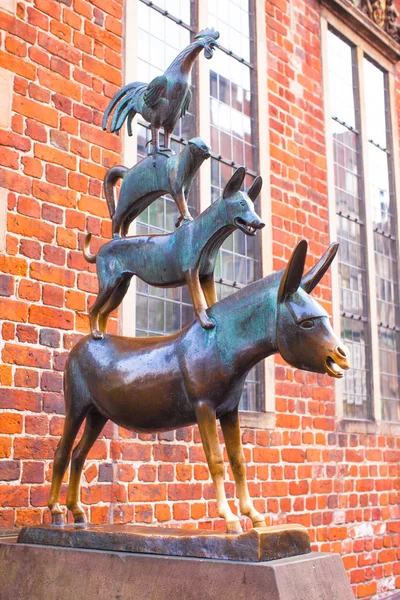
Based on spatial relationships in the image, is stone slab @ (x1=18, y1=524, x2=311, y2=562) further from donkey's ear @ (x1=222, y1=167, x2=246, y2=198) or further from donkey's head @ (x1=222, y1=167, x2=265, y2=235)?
donkey's ear @ (x1=222, y1=167, x2=246, y2=198)

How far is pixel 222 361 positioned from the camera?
253cm

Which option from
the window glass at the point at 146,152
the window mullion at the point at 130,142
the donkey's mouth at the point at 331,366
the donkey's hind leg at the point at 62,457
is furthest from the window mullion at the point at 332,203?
the donkey's mouth at the point at 331,366

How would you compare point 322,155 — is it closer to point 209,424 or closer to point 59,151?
point 59,151

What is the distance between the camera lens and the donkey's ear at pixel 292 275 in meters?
2.37

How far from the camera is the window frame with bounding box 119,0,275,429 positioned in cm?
540

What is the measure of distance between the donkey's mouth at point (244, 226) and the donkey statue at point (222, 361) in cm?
17

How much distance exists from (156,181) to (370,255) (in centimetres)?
542

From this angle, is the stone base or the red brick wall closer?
the stone base

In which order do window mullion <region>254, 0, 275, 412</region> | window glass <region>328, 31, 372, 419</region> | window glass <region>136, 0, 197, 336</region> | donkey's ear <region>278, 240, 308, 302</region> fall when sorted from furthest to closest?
window glass <region>328, 31, 372, 419</region> < window mullion <region>254, 0, 275, 412</region> < window glass <region>136, 0, 197, 336</region> < donkey's ear <region>278, 240, 308, 302</region>

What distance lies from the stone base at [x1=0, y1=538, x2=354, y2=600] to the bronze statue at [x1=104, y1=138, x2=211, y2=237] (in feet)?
3.94

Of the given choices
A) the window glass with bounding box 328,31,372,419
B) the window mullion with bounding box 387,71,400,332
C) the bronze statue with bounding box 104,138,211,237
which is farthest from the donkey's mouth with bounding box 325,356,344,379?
the window mullion with bounding box 387,71,400,332

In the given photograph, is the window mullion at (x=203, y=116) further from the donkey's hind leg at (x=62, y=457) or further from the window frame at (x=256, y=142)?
the donkey's hind leg at (x=62, y=457)

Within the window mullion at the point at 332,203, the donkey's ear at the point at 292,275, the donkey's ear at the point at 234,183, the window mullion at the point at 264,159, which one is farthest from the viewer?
the window mullion at the point at 332,203

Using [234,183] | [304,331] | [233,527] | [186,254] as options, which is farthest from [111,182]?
[233,527]
